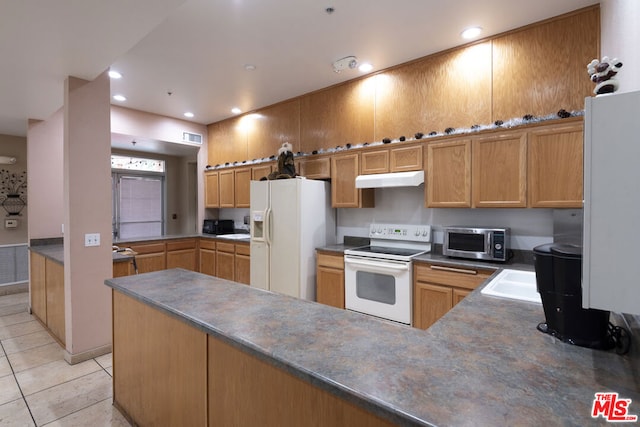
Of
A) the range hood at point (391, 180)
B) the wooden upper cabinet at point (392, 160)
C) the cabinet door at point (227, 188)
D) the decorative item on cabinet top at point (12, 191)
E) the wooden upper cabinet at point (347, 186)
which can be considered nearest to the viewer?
the range hood at point (391, 180)

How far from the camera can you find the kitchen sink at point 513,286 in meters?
1.72

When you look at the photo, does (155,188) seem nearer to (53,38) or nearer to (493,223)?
(53,38)

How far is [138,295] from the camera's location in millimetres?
1652

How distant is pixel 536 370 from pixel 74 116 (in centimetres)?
353

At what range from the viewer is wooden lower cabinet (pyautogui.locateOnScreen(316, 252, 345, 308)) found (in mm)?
3470

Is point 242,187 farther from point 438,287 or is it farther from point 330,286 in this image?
point 438,287

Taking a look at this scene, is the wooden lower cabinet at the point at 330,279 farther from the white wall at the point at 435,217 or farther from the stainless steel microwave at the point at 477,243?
the stainless steel microwave at the point at 477,243

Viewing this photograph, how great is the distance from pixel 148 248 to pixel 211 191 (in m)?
1.45

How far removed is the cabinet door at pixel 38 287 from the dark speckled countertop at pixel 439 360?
10.1ft

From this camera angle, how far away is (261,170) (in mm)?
4734

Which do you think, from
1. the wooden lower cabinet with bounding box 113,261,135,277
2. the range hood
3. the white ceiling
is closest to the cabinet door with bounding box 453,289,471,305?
the range hood

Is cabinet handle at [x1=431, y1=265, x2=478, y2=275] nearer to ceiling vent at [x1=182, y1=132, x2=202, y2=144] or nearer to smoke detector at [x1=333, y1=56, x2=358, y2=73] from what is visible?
smoke detector at [x1=333, y1=56, x2=358, y2=73]

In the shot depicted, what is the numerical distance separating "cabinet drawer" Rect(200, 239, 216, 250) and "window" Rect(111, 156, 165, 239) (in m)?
1.69

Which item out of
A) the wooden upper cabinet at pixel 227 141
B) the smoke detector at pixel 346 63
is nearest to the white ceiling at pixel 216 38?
the smoke detector at pixel 346 63
